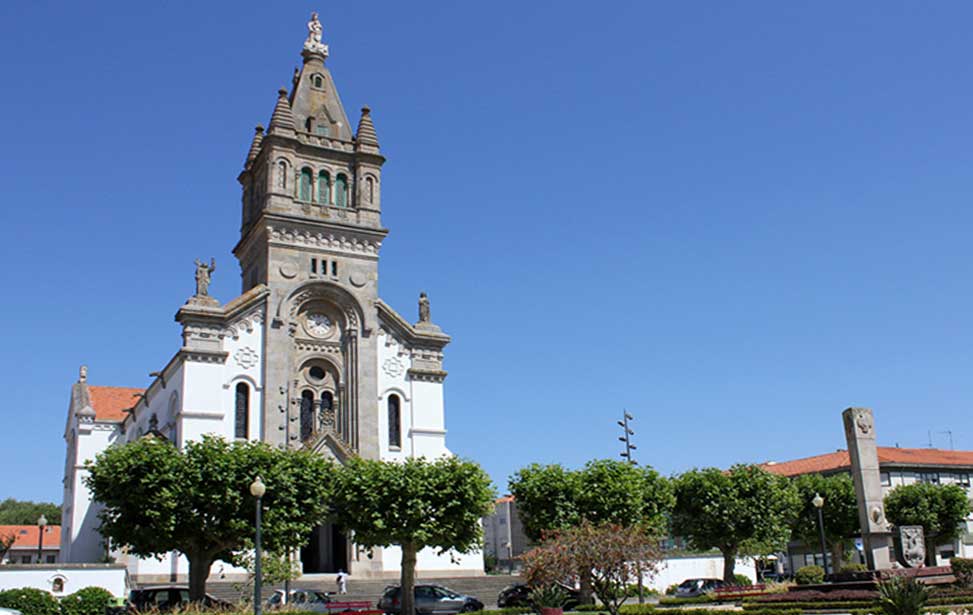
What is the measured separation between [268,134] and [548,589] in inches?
1351

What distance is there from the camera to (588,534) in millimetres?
29703

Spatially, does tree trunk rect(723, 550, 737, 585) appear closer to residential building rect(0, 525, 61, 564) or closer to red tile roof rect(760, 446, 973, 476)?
red tile roof rect(760, 446, 973, 476)

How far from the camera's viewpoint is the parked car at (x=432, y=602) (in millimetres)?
37844

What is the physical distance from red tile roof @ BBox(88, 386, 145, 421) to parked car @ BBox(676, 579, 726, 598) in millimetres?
41989

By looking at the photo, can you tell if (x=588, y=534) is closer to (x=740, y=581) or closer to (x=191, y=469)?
(x=191, y=469)

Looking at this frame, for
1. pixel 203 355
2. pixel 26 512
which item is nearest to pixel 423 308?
pixel 203 355

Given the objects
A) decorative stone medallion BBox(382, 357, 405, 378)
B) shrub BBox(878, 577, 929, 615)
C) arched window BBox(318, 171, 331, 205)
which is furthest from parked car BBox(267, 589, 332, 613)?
arched window BBox(318, 171, 331, 205)

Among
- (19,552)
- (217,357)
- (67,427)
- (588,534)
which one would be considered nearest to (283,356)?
(217,357)

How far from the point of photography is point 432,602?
125 ft

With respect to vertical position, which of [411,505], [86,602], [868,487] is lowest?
[86,602]

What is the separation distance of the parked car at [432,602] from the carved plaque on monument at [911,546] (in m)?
16.7

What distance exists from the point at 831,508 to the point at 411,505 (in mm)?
34798

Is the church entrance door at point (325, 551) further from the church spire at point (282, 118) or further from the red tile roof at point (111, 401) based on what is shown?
the red tile roof at point (111, 401)

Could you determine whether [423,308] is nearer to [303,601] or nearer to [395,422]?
[395,422]
